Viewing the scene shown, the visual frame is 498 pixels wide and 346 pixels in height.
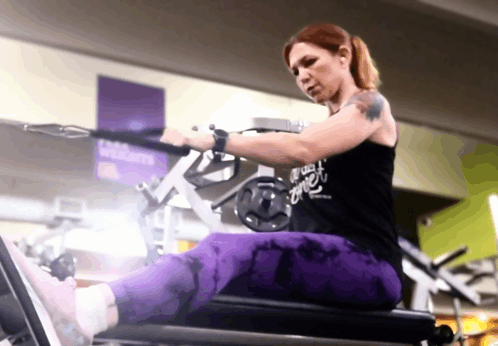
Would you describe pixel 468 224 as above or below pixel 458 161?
below

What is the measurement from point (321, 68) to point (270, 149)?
0.32 m

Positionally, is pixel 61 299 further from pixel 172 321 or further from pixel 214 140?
pixel 214 140

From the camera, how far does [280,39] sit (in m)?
3.23

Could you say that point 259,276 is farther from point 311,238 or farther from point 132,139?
point 132,139

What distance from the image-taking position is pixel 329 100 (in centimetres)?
133

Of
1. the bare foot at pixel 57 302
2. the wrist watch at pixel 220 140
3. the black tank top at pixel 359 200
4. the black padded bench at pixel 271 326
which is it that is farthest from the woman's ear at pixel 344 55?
the bare foot at pixel 57 302

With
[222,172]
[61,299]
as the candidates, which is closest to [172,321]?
[61,299]

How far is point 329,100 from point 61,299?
765 mm

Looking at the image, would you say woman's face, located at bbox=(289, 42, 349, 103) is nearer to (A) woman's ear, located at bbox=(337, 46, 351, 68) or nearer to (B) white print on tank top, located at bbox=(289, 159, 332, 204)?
(A) woman's ear, located at bbox=(337, 46, 351, 68)

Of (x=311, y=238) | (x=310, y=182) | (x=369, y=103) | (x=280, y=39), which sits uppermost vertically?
(x=280, y=39)

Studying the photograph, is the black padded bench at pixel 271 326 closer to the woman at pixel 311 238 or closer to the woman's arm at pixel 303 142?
the woman at pixel 311 238

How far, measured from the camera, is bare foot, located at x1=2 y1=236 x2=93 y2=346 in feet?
2.81

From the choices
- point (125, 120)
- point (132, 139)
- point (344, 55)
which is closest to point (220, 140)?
point (132, 139)

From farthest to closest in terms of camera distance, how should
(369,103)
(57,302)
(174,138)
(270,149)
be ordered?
(369,103), (270,149), (174,138), (57,302)
